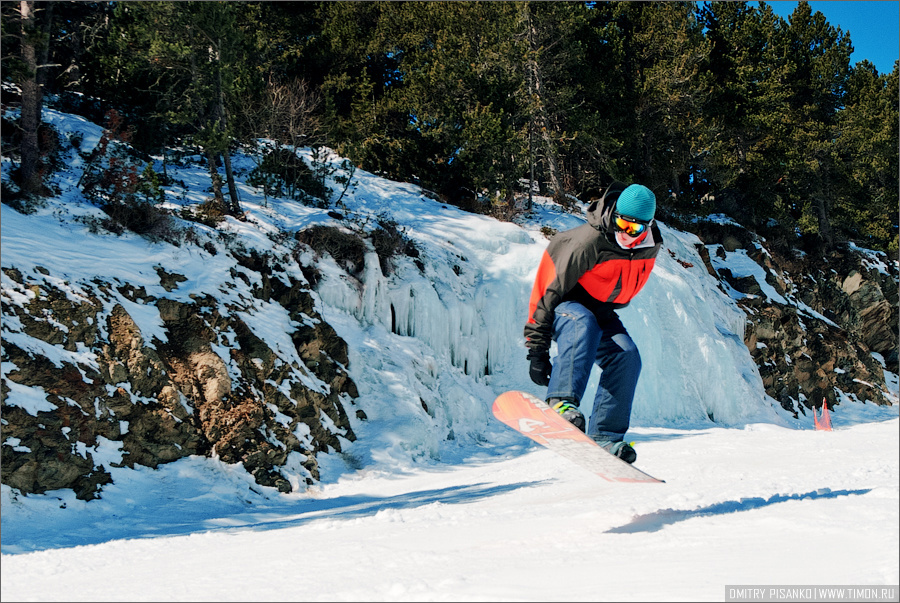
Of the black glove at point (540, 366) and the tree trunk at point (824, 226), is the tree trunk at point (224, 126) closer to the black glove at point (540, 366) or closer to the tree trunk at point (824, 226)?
the black glove at point (540, 366)

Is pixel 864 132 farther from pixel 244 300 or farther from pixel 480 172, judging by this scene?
pixel 244 300

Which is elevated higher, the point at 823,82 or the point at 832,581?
the point at 823,82

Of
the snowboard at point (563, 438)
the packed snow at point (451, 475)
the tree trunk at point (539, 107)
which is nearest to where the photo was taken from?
the packed snow at point (451, 475)

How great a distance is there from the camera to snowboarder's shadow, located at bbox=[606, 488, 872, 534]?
9.60 ft

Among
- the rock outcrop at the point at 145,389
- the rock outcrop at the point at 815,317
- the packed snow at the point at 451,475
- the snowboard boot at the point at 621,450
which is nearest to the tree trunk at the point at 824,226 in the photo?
the rock outcrop at the point at 815,317

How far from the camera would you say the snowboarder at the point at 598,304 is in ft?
11.9

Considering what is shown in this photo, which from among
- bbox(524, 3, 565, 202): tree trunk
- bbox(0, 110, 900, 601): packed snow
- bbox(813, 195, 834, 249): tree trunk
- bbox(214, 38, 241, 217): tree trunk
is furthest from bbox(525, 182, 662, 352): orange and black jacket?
bbox(813, 195, 834, 249): tree trunk

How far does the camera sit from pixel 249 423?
Result: 8578mm

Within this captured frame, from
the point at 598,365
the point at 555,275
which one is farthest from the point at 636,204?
the point at 598,365

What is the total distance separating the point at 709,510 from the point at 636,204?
1.67 meters

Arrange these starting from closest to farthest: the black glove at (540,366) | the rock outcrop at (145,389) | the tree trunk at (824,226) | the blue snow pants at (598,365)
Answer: the blue snow pants at (598,365), the black glove at (540,366), the rock outcrop at (145,389), the tree trunk at (824,226)

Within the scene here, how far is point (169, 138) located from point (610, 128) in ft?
42.3

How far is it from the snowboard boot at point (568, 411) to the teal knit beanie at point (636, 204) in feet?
3.65

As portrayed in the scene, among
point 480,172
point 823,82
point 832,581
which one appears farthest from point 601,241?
point 823,82
